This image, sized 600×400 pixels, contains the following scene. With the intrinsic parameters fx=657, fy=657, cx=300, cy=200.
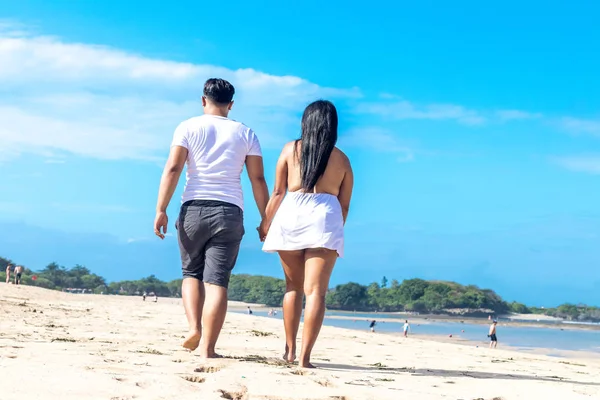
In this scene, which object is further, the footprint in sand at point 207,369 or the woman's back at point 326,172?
the woman's back at point 326,172

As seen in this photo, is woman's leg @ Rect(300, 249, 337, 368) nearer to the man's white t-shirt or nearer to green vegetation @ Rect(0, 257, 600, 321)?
the man's white t-shirt

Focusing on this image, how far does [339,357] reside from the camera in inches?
282

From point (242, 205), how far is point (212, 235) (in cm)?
38

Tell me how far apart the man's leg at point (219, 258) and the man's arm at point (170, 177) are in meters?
0.38

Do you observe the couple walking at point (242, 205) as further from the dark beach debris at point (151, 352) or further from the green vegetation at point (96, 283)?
the green vegetation at point (96, 283)

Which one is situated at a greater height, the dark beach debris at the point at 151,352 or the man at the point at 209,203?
the man at the point at 209,203

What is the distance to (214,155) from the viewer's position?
5.52 meters

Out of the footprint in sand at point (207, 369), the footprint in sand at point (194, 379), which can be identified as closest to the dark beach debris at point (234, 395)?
the footprint in sand at point (194, 379)

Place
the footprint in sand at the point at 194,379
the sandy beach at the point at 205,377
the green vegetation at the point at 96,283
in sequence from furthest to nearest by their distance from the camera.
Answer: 1. the green vegetation at the point at 96,283
2. the footprint in sand at the point at 194,379
3. the sandy beach at the point at 205,377

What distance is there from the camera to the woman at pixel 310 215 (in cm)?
533

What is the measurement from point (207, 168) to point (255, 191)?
1.61ft

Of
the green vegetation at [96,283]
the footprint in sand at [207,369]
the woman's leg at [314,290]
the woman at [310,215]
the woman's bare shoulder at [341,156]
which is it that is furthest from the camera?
the green vegetation at [96,283]

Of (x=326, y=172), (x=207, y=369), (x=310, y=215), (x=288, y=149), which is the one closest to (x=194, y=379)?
(x=207, y=369)

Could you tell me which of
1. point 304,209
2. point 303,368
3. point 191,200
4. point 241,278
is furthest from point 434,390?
point 241,278
